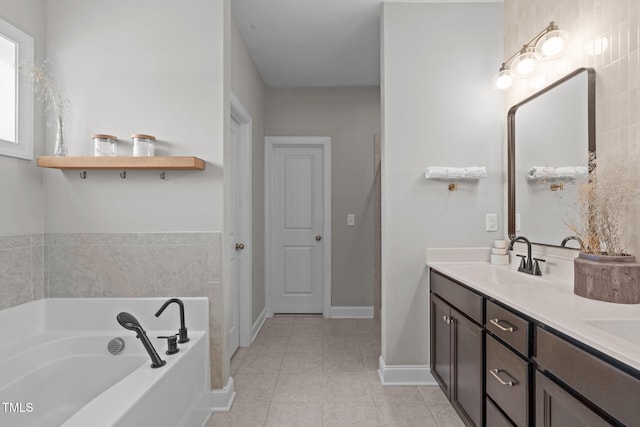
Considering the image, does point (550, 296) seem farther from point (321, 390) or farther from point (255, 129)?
point (255, 129)

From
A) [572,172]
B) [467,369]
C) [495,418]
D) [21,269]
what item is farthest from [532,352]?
[21,269]

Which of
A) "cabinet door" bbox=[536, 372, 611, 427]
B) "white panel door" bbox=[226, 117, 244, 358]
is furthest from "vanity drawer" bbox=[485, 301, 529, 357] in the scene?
"white panel door" bbox=[226, 117, 244, 358]

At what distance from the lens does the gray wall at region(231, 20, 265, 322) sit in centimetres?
269

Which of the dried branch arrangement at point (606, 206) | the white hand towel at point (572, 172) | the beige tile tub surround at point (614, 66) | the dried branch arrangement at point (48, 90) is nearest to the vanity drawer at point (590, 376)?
the dried branch arrangement at point (606, 206)

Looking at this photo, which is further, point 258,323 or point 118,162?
point 258,323

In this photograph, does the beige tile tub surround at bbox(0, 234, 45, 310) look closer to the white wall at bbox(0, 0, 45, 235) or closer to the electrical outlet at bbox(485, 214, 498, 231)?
the white wall at bbox(0, 0, 45, 235)

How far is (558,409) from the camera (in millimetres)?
1069

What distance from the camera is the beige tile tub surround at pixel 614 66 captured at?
4.60ft

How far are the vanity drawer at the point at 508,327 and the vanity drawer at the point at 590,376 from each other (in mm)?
68

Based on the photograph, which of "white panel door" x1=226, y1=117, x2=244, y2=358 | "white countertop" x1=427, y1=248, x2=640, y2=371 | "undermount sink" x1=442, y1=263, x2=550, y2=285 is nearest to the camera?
"white countertop" x1=427, y1=248, x2=640, y2=371

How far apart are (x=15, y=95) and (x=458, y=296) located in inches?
108

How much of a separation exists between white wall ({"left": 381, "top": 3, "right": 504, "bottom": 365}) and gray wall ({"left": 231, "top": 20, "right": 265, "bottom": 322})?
1.16m

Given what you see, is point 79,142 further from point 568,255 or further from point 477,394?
point 568,255

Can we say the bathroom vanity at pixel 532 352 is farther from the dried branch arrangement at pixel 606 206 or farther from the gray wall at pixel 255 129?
the gray wall at pixel 255 129
